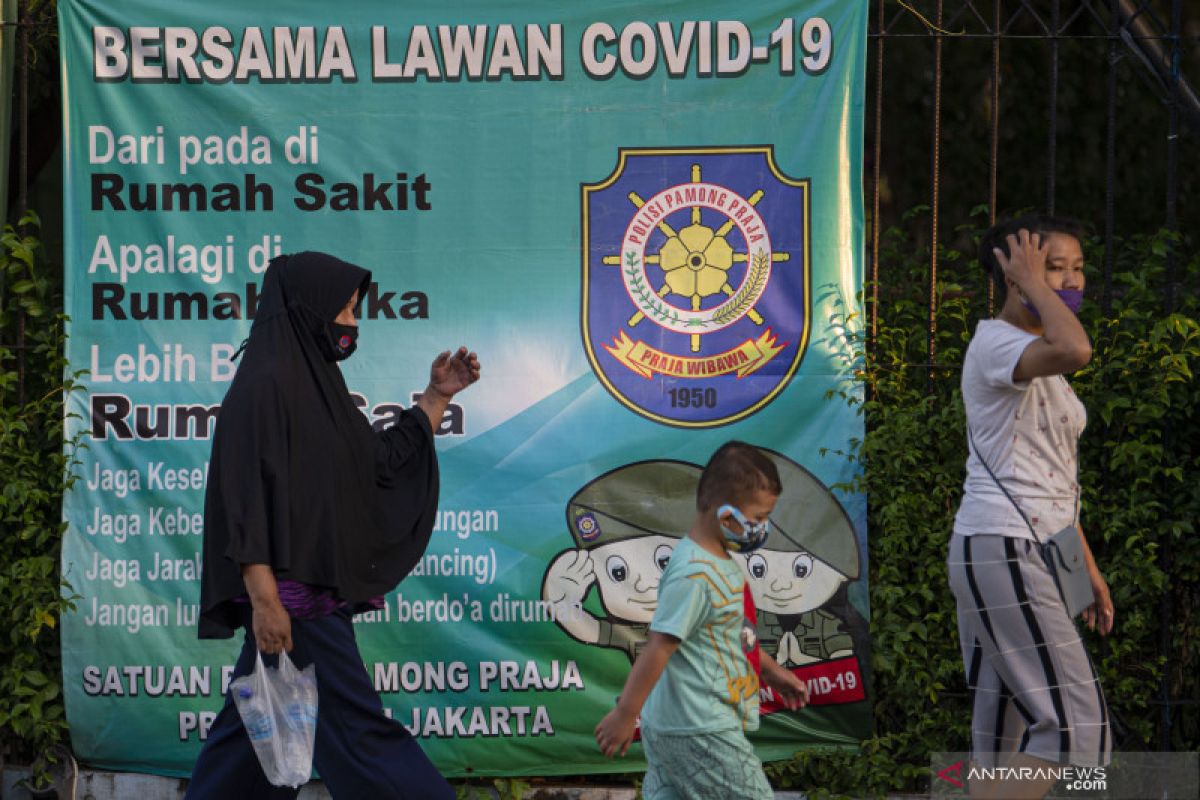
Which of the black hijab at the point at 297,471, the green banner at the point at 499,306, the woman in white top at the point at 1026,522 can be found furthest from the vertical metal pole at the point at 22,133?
the woman in white top at the point at 1026,522

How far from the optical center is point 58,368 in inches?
221

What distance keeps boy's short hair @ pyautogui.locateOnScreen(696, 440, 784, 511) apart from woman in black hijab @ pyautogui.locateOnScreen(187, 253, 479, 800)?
1.06 metres

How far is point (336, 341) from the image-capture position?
165 inches

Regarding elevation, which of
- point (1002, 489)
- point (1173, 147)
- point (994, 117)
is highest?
point (994, 117)

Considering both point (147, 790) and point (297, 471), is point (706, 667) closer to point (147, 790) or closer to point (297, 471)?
point (297, 471)

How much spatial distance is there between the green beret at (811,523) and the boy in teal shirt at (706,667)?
5.63ft

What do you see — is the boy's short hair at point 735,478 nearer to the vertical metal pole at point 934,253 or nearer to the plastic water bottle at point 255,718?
the plastic water bottle at point 255,718

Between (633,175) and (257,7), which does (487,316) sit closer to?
(633,175)

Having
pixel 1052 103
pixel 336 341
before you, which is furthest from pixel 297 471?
pixel 1052 103

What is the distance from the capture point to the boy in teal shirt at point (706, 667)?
3.55m

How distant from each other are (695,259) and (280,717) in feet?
8.01

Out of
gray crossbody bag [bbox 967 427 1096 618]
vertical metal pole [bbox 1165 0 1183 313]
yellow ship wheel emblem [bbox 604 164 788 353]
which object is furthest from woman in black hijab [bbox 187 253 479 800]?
vertical metal pole [bbox 1165 0 1183 313]

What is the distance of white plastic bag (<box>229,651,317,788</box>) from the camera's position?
388 centimetres

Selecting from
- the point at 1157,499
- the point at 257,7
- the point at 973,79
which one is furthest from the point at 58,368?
the point at 973,79
